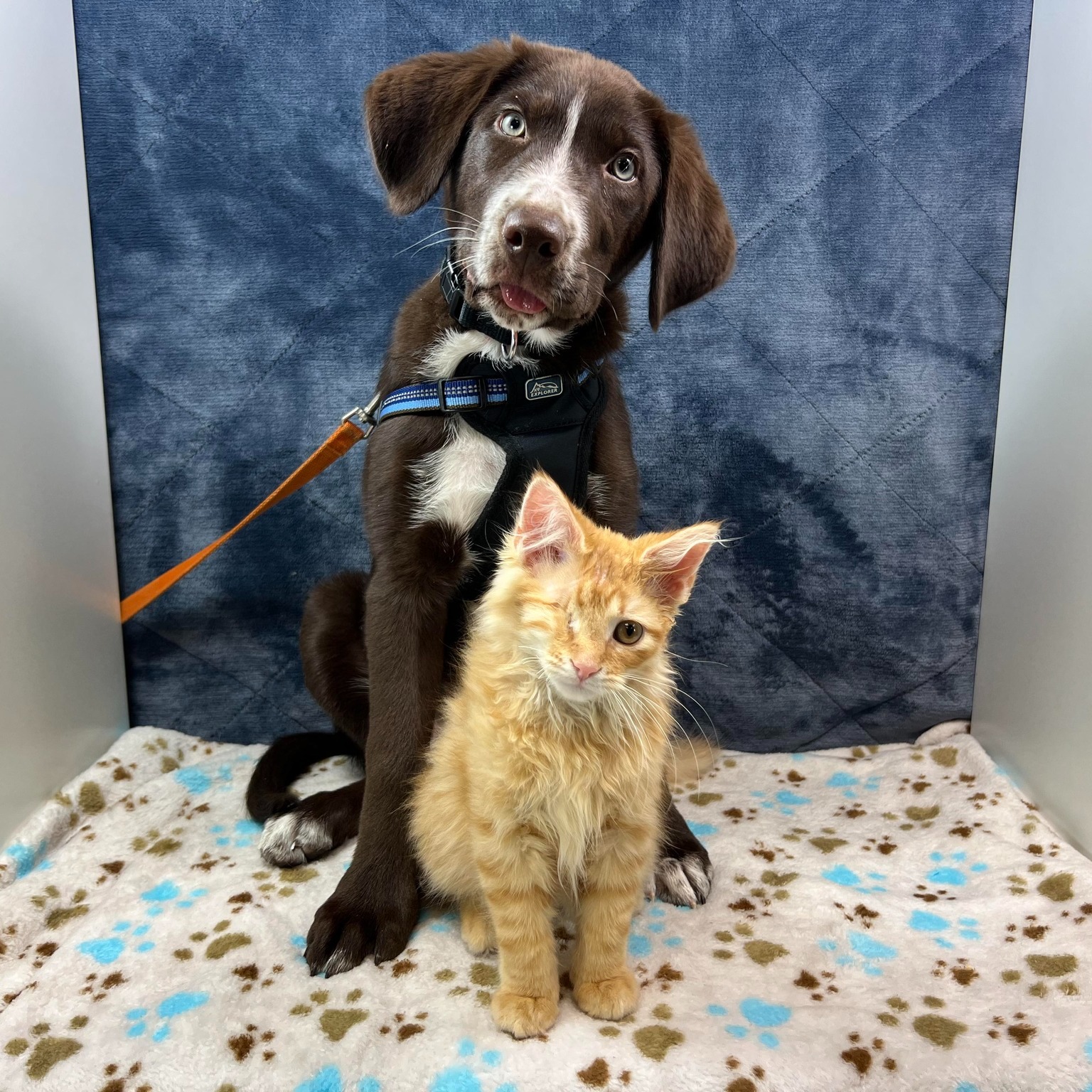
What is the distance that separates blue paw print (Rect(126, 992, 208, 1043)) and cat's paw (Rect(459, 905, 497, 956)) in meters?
0.33

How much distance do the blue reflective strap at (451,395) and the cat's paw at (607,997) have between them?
773 millimetres

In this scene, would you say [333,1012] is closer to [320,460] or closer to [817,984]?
[817,984]

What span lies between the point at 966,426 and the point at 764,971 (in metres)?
1.26

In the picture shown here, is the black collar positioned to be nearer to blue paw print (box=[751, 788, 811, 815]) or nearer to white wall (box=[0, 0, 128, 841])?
white wall (box=[0, 0, 128, 841])

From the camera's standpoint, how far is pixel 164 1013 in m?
1.01

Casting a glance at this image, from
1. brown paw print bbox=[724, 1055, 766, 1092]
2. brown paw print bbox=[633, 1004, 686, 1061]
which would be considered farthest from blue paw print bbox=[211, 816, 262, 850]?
brown paw print bbox=[724, 1055, 766, 1092]

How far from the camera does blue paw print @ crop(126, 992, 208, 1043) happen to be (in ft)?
3.22

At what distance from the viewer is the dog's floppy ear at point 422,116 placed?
118 centimetres

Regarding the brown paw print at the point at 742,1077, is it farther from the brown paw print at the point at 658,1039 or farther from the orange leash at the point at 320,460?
the orange leash at the point at 320,460

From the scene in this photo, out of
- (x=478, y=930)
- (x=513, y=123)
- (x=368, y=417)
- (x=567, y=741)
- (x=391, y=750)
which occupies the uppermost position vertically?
(x=513, y=123)

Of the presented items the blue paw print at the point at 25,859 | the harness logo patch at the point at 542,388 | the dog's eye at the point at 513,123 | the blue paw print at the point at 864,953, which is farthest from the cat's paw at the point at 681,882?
the dog's eye at the point at 513,123

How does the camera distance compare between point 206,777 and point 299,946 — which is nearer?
point 299,946

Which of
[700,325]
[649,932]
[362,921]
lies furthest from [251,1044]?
[700,325]

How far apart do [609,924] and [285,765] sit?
0.84 metres
